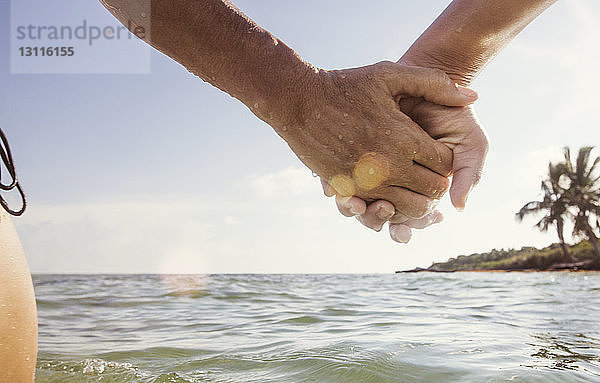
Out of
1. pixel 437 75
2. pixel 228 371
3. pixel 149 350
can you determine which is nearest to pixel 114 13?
pixel 437 75

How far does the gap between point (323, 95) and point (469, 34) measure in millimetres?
916

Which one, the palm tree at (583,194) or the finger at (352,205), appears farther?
the palm tree at (583,194)

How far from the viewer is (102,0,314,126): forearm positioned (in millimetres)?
1663

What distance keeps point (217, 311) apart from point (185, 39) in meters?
4.54

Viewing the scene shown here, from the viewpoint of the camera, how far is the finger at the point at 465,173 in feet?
6.92

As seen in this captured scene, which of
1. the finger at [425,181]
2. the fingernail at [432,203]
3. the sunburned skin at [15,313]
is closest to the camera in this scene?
the sunburned skin at [15,313]

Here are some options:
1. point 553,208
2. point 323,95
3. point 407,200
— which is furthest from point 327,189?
point 553,208

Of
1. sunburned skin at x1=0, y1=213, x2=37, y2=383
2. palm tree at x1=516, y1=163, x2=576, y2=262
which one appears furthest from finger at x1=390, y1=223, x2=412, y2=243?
palm tree at x1=516, y1=163, x2=576, y2=262

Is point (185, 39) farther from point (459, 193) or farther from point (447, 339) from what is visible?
point (447, 339)

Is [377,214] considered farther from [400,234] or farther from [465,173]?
[465,173]

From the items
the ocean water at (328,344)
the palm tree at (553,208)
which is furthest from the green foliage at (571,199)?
the ocean water at (328,344)

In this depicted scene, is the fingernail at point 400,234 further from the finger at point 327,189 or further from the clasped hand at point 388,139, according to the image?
the finger at point 327,189

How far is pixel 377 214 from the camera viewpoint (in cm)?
241

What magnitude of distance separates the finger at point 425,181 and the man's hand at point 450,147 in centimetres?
9
